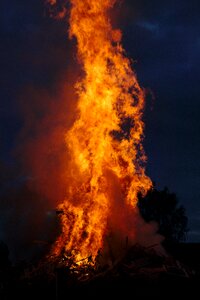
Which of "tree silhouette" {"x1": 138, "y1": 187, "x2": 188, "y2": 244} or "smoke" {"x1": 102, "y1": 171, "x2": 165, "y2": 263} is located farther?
"tree silhouette" {"x1": 138, "y1": 187, "x2": 188, "y2": 244}

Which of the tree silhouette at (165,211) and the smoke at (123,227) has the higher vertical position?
the tree silhouette at (165,211)

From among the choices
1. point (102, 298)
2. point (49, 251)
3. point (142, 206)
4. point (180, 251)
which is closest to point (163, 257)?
point (102, 298)

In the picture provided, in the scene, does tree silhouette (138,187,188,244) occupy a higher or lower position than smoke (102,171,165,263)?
higher

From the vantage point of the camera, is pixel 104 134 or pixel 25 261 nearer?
pixel 25 261

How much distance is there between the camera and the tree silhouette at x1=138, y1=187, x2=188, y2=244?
53609 millimetres

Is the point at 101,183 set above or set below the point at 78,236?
above

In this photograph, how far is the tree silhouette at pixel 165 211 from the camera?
53609mm

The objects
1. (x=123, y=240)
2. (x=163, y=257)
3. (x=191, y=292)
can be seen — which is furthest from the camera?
(x=123, y=240)

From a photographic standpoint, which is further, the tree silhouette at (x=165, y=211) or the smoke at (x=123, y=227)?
the tree silhouette at (x=165, y=211)

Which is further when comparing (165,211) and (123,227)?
(165,211)

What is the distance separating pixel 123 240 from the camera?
822 inches

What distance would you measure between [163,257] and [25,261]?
5.96 metres

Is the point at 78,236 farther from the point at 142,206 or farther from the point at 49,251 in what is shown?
the point at 142,206

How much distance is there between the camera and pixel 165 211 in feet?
177
